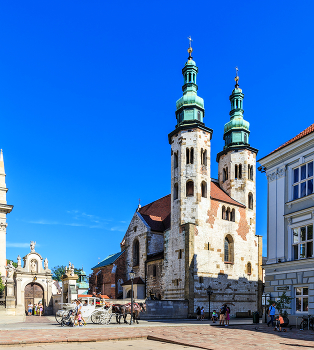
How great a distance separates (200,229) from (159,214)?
1142cm

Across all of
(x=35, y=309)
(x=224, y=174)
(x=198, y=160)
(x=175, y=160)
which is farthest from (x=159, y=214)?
(x=35, y=309)

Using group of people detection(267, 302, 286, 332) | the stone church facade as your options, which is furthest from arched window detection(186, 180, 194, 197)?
group of people detection(267, 302, 286, 332)

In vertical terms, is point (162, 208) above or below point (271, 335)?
above

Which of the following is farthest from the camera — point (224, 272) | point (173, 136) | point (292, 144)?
point (173, 136)

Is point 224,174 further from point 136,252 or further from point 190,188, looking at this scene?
point 136,252

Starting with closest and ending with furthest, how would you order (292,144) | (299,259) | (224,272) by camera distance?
(299,259)
(292,144)
(224,272)

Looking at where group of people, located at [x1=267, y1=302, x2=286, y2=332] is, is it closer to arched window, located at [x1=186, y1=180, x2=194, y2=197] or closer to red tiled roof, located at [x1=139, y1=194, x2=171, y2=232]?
arched window, located at [x1=186, y1=180, x2=194, y2=197]

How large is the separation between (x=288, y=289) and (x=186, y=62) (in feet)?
107

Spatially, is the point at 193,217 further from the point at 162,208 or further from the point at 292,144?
the point at 292,144

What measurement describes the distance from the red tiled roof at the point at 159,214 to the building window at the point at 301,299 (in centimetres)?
2671

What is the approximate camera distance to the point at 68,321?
75.7ft

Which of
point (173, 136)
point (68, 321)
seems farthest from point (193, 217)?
point (68, 321)

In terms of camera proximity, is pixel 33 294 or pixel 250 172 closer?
pixel 33 294

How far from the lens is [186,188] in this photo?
43125mm
